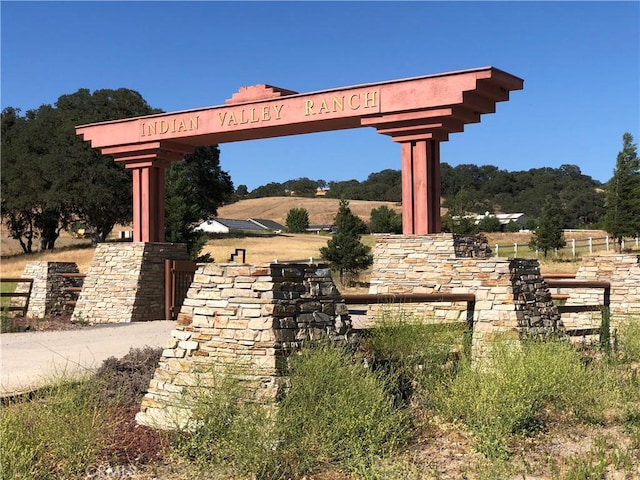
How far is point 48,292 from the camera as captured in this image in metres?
16.2

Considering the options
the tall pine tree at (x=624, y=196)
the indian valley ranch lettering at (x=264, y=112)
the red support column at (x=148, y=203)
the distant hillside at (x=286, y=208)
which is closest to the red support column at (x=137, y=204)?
the red support column at (x=148, y=203)

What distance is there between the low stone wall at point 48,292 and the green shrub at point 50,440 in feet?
38.5

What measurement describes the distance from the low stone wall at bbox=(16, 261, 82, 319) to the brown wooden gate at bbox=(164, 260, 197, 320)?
2.95 meters

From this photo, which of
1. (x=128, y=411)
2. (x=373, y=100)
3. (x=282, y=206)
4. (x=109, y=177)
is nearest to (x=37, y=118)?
(x=109, y=177)

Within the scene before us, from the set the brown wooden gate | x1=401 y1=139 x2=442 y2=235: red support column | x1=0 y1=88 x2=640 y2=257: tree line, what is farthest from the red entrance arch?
x1=0 y1=88 x2=640 y2=257: tree line

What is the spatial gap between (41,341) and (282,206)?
8660cm

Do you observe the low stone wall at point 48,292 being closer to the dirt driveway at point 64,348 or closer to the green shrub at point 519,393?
the dirt driveway at point 64,348

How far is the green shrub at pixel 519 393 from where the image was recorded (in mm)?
5613

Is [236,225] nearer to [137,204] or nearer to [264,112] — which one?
[137,204]

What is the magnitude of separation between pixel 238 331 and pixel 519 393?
242 cm

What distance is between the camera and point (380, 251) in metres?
11.5

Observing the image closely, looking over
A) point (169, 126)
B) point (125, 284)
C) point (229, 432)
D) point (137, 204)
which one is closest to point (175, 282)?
point (125, 284)

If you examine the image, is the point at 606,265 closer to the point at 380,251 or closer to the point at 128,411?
the point at 380,251

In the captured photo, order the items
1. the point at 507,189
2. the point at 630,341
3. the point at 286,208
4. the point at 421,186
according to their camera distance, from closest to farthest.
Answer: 1. the point at 630,341
2. the point at 421,186
3. the point at 286,208
4. the point at 507,189
